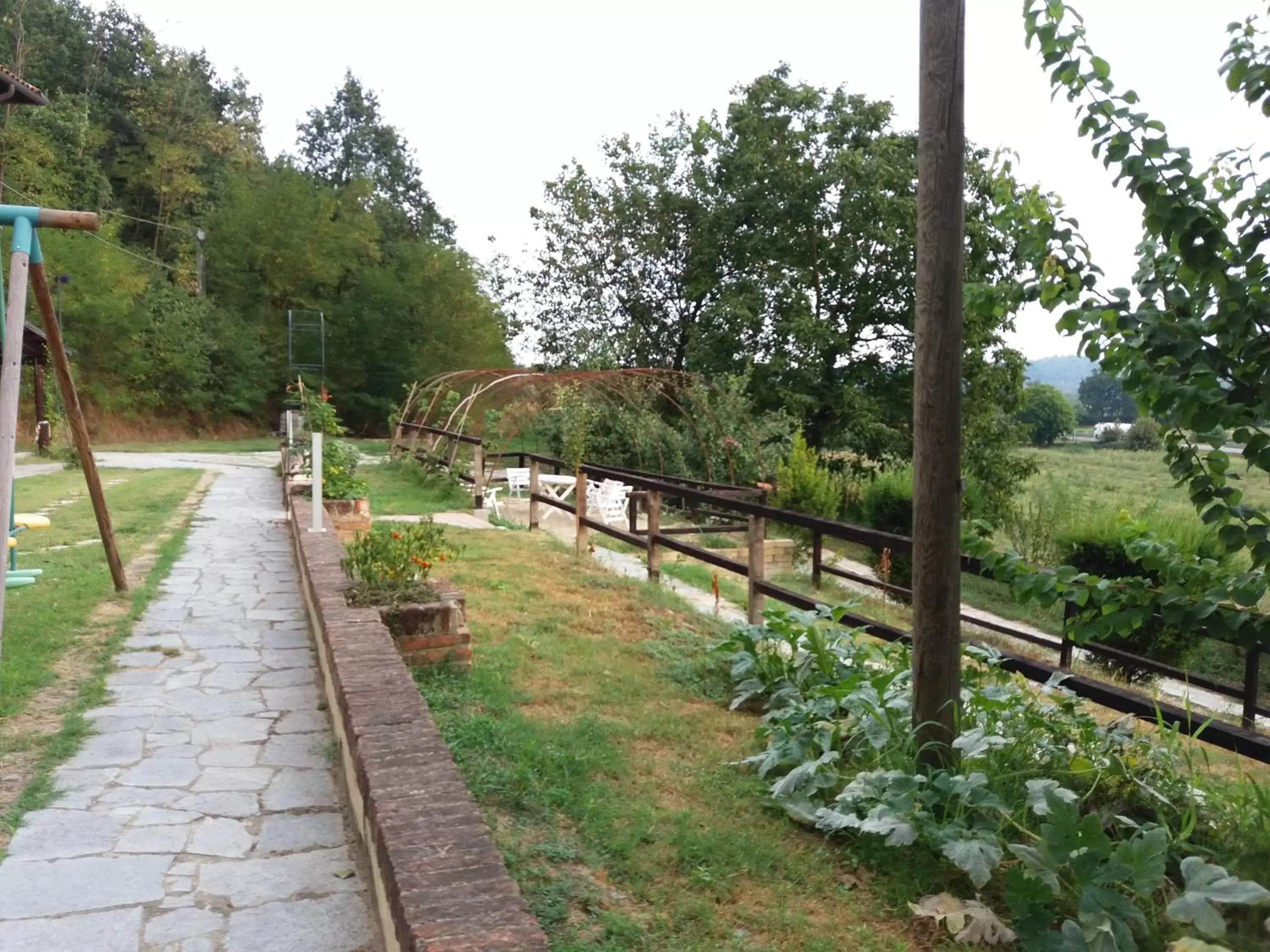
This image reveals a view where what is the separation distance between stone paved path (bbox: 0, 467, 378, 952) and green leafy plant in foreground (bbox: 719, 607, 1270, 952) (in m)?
1.48

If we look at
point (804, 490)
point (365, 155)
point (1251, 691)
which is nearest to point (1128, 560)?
point (1251, 691)

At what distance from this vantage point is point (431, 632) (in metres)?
4.43

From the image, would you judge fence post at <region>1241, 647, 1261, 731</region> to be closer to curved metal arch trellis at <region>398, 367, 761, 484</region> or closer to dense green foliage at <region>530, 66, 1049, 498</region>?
curved metal arch trellis at <region>398, 367, 761, 484</region>

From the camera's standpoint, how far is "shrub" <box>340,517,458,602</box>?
4.67 meters

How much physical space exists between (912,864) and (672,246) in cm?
2438

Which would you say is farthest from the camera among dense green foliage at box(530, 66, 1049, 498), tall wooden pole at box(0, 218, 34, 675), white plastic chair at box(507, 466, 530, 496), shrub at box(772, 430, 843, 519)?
dense green foliage at box(530, 66, 1049, 498)

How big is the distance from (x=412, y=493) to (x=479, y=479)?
1.70 metres

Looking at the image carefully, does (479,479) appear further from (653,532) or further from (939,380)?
(939,380)

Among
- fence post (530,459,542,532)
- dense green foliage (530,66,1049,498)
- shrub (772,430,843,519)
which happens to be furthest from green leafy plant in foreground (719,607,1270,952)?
dense green foliage (530,66,1049,498)

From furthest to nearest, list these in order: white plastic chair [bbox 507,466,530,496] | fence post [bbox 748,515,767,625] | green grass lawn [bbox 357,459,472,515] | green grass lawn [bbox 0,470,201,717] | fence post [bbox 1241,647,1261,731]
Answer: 1. white plastic chair [bbox 507,466,530,496]
2. green grass lawn [bbox 357,459,472,515]
3. fence post [bbox 748,515,767,625]
4. fence post [bbox 1241,647,1261,731]
5. green grass lawn [bbox 0,470,201,717]

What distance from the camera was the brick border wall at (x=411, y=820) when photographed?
1.87 meters

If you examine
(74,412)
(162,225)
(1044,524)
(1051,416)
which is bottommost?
(1044,524)

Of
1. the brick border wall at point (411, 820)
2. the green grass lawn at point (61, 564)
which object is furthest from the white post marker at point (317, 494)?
the brick border wall at point (411, 820)

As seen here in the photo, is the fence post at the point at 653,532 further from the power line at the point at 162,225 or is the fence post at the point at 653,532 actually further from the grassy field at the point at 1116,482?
the power line at the point at 162,225
